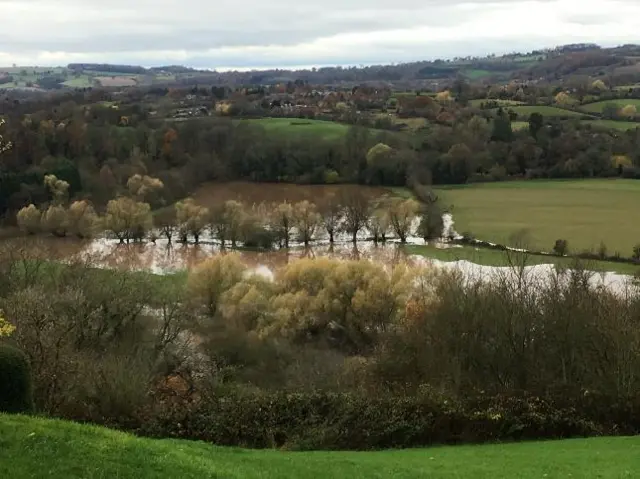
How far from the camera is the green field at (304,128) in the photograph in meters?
86.6

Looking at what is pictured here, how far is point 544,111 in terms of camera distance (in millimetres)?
100250

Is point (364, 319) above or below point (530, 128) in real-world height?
below

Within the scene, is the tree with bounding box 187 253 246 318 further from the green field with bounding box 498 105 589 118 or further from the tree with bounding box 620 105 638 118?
the tree with bounding box 620 105 638 118

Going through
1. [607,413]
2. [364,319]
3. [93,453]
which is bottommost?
[364,319]

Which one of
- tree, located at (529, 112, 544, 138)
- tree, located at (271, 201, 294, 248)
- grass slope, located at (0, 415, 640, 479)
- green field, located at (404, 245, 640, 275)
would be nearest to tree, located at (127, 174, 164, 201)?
tree, located at (271, 201, 294, 248)

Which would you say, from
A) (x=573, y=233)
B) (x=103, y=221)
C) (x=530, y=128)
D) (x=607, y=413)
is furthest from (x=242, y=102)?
(x=607, y=413)

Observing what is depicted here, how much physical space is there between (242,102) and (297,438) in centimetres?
10462

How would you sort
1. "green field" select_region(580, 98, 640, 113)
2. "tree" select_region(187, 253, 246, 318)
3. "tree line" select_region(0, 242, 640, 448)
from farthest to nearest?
1. "green field" select_region(580, 98, 640, 113)
2. "tree" select_region(187, 253, 246, 318)
3. "tree line" select_region(0, 242, 640, 448)

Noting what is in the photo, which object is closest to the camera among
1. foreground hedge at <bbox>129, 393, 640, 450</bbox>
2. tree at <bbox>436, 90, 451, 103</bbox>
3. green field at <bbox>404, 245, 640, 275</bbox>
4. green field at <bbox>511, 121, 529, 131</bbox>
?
foreground hedge at <bbox>129, 393, 640, 450</bbox>

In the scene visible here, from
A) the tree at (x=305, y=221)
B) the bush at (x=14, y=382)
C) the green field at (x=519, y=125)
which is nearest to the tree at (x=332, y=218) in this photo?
the tree at (x=305, y=221)

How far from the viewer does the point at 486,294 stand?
26.8 m

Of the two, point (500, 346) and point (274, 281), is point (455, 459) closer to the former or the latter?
point (500, 346)

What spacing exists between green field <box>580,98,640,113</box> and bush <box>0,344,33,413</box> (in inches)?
3998

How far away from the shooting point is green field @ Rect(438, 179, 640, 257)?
50969mm
